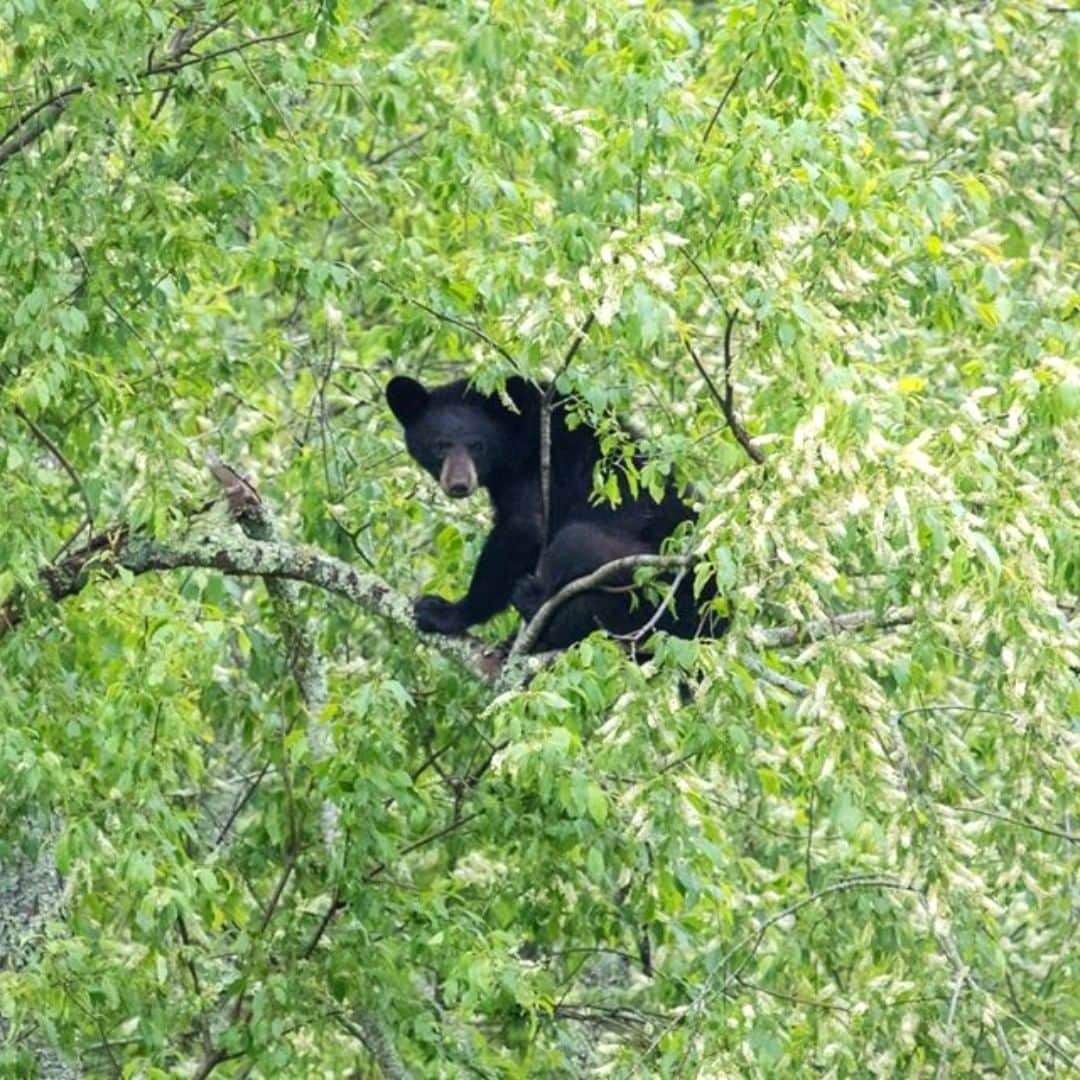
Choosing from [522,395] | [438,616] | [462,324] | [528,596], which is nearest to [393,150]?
[522,395]

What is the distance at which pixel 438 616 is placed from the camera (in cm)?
841

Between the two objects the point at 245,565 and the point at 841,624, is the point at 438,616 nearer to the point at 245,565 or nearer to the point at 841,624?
the point at 245,565

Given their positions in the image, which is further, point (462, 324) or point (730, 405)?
point (462, 324)

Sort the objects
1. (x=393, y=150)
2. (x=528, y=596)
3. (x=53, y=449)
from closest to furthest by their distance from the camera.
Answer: (x=53, y=449) → (x=528, y=596) → (x=393, y=150)

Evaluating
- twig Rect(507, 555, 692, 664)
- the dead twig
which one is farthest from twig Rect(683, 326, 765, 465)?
twig Rect(507, 555, 692, 664)

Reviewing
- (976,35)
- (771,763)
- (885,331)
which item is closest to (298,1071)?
(771,763)

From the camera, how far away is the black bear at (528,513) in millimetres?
8898

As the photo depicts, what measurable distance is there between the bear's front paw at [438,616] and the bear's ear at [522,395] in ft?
3.31

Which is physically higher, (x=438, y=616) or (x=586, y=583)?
(x=586, y=583)

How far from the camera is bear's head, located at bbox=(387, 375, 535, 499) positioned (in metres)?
9.70

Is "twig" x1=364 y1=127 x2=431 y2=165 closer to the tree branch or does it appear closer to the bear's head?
the bear's head

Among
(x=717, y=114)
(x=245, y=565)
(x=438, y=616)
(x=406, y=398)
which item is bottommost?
(x=438, y=616)

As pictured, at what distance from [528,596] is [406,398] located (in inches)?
51.8

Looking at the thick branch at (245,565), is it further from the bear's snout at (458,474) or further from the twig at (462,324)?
the bear's snout at (458,474)
